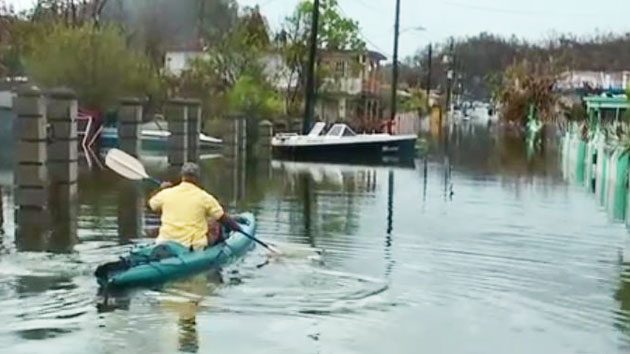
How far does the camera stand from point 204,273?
49.2 ft

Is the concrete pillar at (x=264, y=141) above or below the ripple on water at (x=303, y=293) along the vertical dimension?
above

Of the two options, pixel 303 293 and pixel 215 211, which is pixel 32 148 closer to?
pixel 215 211

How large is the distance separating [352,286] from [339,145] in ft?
110

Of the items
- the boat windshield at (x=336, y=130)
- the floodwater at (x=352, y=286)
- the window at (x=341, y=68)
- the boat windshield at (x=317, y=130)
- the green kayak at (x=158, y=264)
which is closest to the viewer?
the floodwater at (x=352, y=286)

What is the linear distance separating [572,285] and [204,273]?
4718 millimetres

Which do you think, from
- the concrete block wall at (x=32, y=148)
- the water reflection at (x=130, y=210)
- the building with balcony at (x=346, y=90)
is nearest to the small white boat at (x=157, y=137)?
the water reflection at (x=130, y=210)

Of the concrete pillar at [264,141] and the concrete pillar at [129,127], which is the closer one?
the concrete pillar at [129,127]

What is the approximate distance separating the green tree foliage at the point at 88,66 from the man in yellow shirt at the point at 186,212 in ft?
103

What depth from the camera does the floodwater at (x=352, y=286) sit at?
11.7 metres

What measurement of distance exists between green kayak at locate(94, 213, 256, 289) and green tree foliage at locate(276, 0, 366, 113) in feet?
161

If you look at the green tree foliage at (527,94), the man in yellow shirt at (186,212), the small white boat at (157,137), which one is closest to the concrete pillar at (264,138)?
the small white boat at (157,137)

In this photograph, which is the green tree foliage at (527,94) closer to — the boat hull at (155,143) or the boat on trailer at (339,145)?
the boat on trailer at (339,145)

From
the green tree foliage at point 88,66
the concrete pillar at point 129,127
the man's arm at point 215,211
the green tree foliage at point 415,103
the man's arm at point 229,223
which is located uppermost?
the green tree foliage at point 88,66

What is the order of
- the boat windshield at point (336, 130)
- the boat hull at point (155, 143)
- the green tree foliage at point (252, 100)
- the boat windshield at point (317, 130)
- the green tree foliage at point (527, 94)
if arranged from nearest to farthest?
the boat hull at point (155, 143) < the boat windshield at point (336, 130) < the boat windshield at point (317, 130) < the green tree foliage at point (252, 100) < the green tree foliage at point (527, 94)
